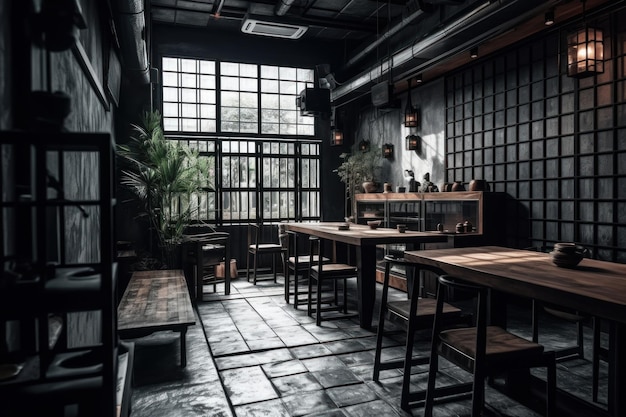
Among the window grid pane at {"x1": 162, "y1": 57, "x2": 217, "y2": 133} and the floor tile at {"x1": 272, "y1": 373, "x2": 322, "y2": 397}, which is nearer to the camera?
the floor tile at {"x1": 272, "y1": 373, "x2": 322, "y2": 397}

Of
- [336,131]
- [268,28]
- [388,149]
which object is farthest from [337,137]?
[268,28]

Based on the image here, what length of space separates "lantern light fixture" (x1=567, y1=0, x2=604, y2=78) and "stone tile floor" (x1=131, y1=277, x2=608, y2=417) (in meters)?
2.35

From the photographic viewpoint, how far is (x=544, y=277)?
2.22m

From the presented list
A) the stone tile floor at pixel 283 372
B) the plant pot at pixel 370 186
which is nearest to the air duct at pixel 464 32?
the plant pot at pixel 370 186

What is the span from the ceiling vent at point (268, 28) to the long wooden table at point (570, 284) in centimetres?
472

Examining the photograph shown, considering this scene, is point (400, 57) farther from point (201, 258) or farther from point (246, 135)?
point (201, 258)

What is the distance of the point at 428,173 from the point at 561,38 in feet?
7.84

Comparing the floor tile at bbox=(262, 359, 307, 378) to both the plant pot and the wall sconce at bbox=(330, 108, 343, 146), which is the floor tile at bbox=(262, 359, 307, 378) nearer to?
the plant pot

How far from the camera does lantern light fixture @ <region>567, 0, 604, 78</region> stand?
12.1 feet

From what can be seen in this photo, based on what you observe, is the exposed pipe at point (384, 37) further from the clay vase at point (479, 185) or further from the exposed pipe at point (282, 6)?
the clay vase at point (479, 185)

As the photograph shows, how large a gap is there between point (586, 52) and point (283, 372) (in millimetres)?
3587

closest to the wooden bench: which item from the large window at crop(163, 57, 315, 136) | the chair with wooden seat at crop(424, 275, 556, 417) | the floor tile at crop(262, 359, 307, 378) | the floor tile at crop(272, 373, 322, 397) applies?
the floor tile at crop(262, 359, 307, 378)

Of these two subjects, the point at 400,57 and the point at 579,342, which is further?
the point at 400,57

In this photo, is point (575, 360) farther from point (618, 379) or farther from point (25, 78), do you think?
point (25, 78)
